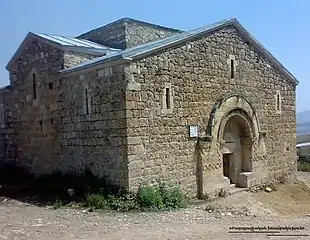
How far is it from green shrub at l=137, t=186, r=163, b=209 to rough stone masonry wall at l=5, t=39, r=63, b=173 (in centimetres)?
412

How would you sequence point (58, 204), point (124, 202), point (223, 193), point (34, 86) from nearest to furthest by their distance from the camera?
point (124, 202) < point (58, 204) < point (223, 193) < point (34, 86)

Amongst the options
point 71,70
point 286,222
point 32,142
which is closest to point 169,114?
point 71,70

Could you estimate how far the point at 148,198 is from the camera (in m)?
9.12

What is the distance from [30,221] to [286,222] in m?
5.58

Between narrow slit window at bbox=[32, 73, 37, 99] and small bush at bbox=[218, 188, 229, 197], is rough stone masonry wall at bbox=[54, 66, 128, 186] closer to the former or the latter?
narrow slit window at bbox=[32, 73, 37, 99]

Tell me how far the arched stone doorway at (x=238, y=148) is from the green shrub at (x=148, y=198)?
13.4 feet

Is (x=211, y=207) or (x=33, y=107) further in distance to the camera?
(x=33, y=107)

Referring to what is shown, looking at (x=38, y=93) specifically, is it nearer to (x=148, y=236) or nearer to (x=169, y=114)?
(x=169, y=114)

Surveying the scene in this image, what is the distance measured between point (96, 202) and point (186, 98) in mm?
3778

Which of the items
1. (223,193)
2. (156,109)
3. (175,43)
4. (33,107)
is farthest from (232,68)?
(33,107)

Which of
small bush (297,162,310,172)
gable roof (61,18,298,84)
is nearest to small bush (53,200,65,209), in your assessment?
gable roof (61,18,298,84)

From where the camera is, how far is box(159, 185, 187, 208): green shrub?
30.9 feet

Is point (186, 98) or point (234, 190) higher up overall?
point (186, 98)

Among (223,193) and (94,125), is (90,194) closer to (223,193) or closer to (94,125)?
(94,125)
